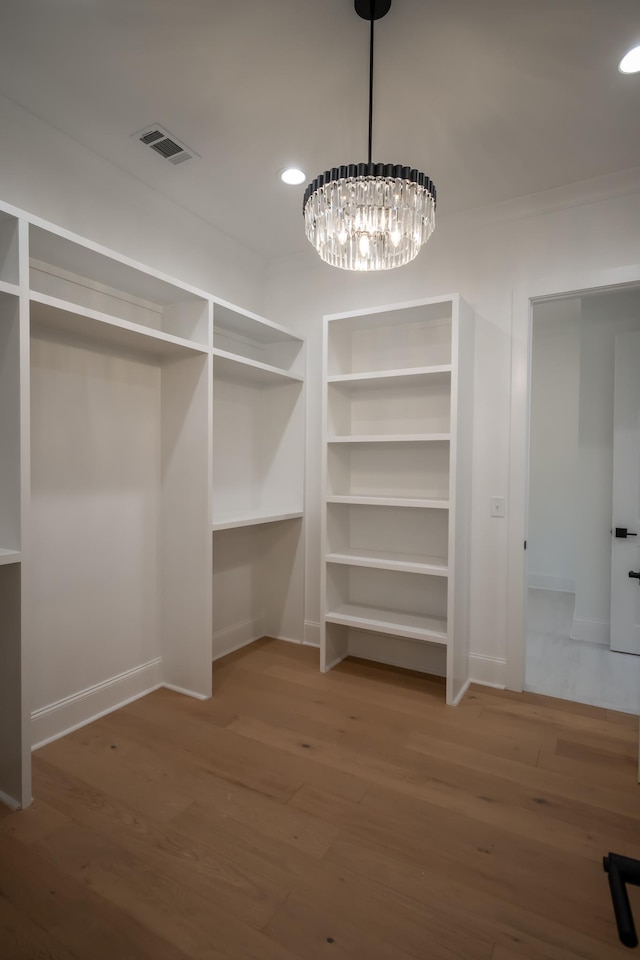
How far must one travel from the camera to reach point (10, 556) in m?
1.84

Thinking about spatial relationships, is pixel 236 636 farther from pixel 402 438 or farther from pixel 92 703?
pixel 402 438

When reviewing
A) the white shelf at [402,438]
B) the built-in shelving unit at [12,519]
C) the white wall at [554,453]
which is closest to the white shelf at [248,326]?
the white shelf at [402,438]

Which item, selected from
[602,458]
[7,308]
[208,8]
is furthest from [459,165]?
[602,458]

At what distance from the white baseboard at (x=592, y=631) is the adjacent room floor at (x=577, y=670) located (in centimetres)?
6

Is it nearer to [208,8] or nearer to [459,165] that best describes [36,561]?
[208,8]

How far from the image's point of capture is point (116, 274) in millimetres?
2385

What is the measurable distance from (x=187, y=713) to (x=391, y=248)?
96.1 inches

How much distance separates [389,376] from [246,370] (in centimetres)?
95

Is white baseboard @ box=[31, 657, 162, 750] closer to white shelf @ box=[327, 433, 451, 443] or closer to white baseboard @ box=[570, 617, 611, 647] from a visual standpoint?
white shelf @ box=[327, 433, 451, 443]

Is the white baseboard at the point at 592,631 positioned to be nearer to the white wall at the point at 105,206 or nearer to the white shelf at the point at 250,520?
the white shelf at the point at 250,520

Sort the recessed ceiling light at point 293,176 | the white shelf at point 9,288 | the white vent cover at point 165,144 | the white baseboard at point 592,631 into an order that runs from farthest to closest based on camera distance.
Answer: the white baseboard at point 592,631, the recessed ceiling light at point 293,176, the white vent cover at point 165,144, the white shelf at point 9,288

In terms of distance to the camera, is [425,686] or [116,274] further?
[425,686]

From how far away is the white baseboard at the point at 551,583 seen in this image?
570cm

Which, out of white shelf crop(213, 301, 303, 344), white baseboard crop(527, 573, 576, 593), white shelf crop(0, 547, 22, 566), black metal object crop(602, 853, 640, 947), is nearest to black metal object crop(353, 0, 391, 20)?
white shelf crop(213, 301, 303, 344)
